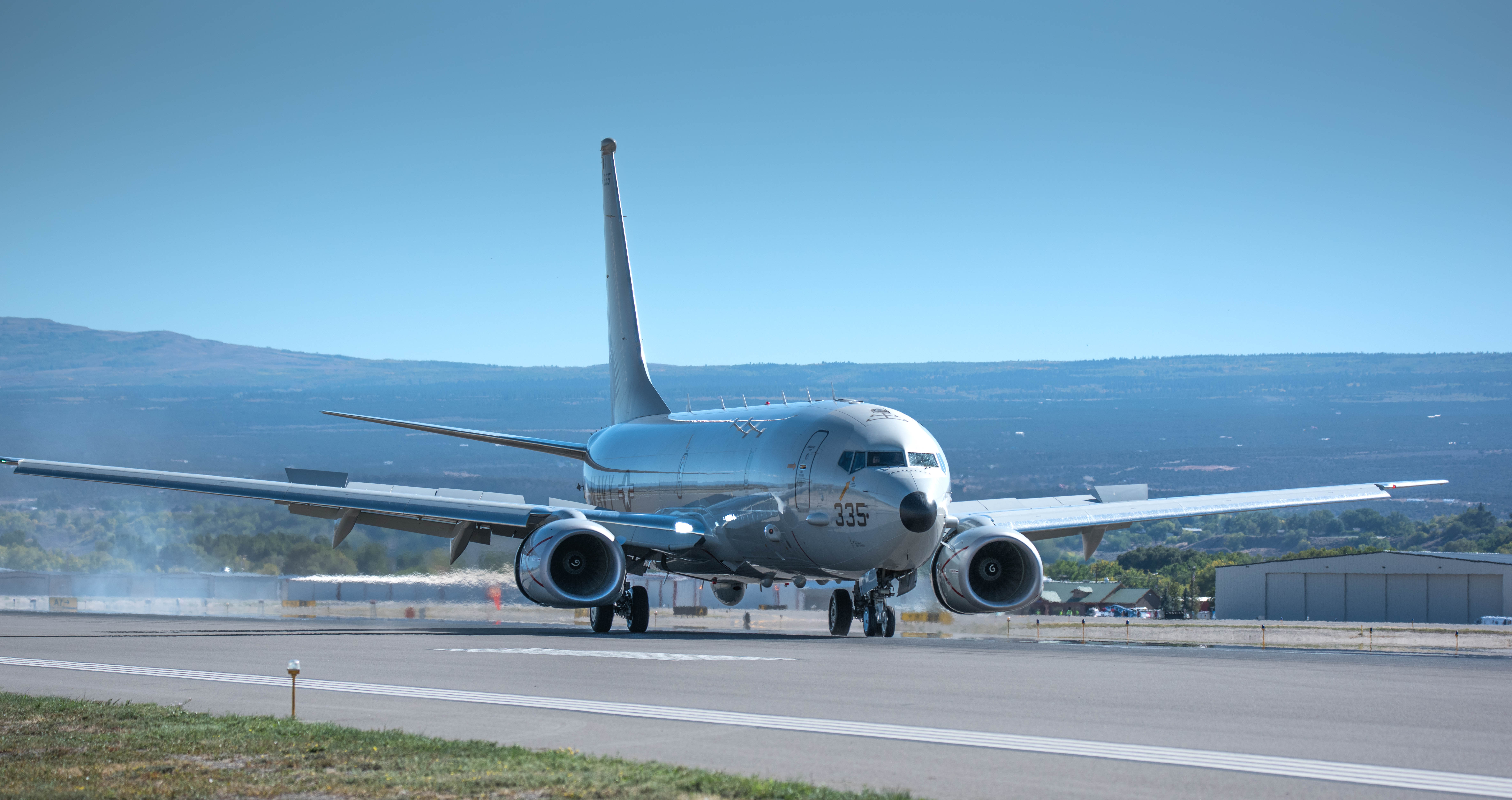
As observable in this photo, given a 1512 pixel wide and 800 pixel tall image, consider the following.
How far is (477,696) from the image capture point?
16969 mm

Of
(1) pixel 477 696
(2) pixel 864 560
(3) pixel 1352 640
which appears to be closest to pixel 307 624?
(2) pixel 864 560

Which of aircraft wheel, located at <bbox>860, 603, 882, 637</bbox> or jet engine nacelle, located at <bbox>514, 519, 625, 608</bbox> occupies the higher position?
jet engine nacelle, located at <bbox>514, 519, 625, 608</bbox>

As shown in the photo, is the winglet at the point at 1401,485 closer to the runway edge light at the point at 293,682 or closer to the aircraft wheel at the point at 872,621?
the aircraft wheel at the point at 872,621

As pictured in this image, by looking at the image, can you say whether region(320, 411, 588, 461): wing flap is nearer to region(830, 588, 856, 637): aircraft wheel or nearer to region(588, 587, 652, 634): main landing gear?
region(588, 587, 652, 634): main landing gear

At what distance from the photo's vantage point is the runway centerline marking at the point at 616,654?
23.0 metres

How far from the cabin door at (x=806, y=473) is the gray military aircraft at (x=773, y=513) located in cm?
4

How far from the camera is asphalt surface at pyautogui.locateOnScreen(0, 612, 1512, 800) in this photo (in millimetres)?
11523

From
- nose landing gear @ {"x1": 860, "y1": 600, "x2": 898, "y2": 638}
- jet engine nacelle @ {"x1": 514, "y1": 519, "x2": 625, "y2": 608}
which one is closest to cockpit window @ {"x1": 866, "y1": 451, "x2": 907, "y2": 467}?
nose landing gear @ {"x1": 860, "y1": 600, "x2": 898, "y2": 638}

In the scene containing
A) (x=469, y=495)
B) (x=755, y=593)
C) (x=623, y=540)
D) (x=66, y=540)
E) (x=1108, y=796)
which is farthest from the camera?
(x=66, y=540)

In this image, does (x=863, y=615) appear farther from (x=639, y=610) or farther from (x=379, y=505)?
(x=379, y=505)

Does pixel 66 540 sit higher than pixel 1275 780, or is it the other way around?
pixel 1275 780

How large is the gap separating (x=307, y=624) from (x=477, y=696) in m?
28.2

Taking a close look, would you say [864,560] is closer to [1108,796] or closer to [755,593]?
[1108,796]

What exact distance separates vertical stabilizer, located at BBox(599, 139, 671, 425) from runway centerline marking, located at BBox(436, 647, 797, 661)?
2084cm
